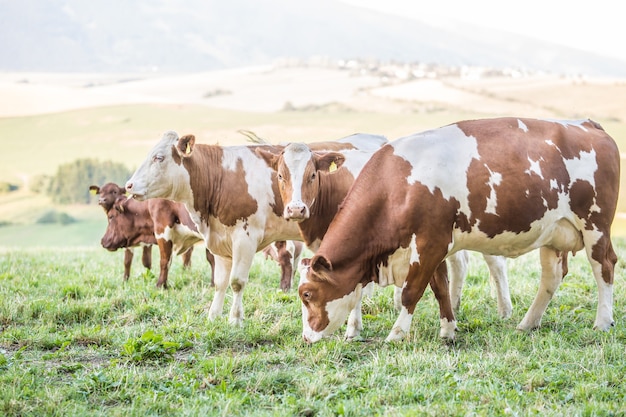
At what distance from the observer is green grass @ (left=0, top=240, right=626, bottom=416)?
6262 mm

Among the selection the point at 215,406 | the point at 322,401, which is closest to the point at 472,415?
the point at 322,401

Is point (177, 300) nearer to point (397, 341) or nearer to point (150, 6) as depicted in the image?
point (397, 341)

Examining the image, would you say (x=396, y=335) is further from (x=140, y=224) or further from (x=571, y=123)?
(x=140, y=224)

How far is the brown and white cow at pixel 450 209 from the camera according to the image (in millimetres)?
8141

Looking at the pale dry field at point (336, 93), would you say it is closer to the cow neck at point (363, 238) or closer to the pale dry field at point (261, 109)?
the pale dry field at point (261, 109)

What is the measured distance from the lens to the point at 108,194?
1423 centimetres

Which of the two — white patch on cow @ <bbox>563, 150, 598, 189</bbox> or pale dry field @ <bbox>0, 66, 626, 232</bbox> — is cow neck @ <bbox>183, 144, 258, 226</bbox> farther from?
pale dry field @ <bbox>0, 66, 626, 232</bbox>

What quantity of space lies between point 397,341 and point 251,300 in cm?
294

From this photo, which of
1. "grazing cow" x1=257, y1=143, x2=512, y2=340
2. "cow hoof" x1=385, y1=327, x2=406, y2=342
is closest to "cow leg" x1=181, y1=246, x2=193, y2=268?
"grazing cow" x1=257, y1=143, x2=512, y2=340

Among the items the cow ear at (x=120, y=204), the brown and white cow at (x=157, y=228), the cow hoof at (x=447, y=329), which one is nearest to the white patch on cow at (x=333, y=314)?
the cow hoof at (x=447, y=329)

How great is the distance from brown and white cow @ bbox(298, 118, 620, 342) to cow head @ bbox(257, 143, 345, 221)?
1.59 feet

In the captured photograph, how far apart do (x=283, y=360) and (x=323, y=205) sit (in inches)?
93.3

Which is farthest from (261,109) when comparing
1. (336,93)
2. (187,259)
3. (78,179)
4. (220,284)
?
(220,284)

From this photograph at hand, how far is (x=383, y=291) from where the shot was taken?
1120 cm
